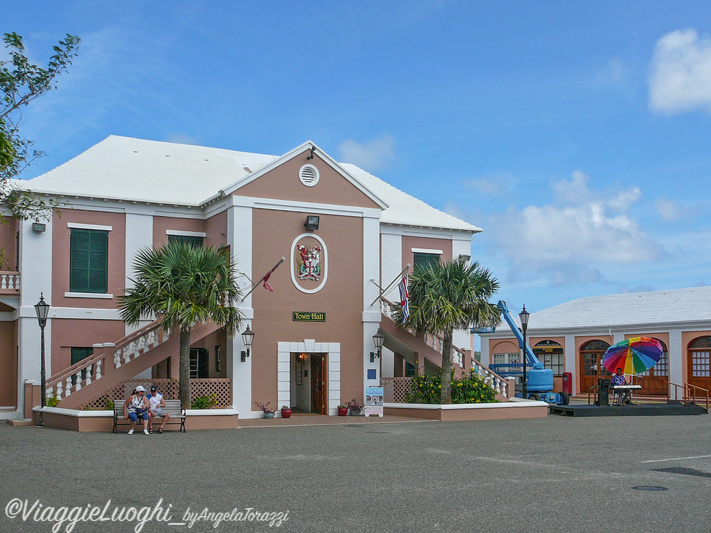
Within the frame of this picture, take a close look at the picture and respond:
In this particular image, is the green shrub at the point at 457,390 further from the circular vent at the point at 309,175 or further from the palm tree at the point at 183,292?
the circular vent at the point at 309,175

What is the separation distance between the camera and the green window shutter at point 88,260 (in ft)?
79.9

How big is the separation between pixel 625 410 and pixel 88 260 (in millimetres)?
17454

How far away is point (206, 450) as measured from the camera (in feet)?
50.3

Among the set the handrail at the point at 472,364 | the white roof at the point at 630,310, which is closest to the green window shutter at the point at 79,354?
the handrail at the point at 472,364

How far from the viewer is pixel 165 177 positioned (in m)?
27.1

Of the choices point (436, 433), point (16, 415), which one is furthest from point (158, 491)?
point (16, 415)

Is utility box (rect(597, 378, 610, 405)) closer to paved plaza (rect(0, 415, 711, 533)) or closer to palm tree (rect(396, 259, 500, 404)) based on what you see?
palm tree (rect(396, 259, 500, 404))

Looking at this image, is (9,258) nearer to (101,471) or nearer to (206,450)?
(206,450)

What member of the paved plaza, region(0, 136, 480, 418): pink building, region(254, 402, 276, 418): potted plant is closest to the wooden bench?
the paved plaza

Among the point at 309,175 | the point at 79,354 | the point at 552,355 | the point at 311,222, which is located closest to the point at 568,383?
the point at 552,355

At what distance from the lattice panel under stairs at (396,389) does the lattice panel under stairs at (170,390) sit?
18.2 feet

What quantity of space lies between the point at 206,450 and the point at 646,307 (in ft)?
95.4

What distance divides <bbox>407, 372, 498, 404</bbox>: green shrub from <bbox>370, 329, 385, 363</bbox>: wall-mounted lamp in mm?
1513

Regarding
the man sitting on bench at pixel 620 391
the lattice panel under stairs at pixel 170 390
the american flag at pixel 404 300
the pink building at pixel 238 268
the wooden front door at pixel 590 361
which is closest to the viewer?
the lattice panel under stairs at pixel 170 390
